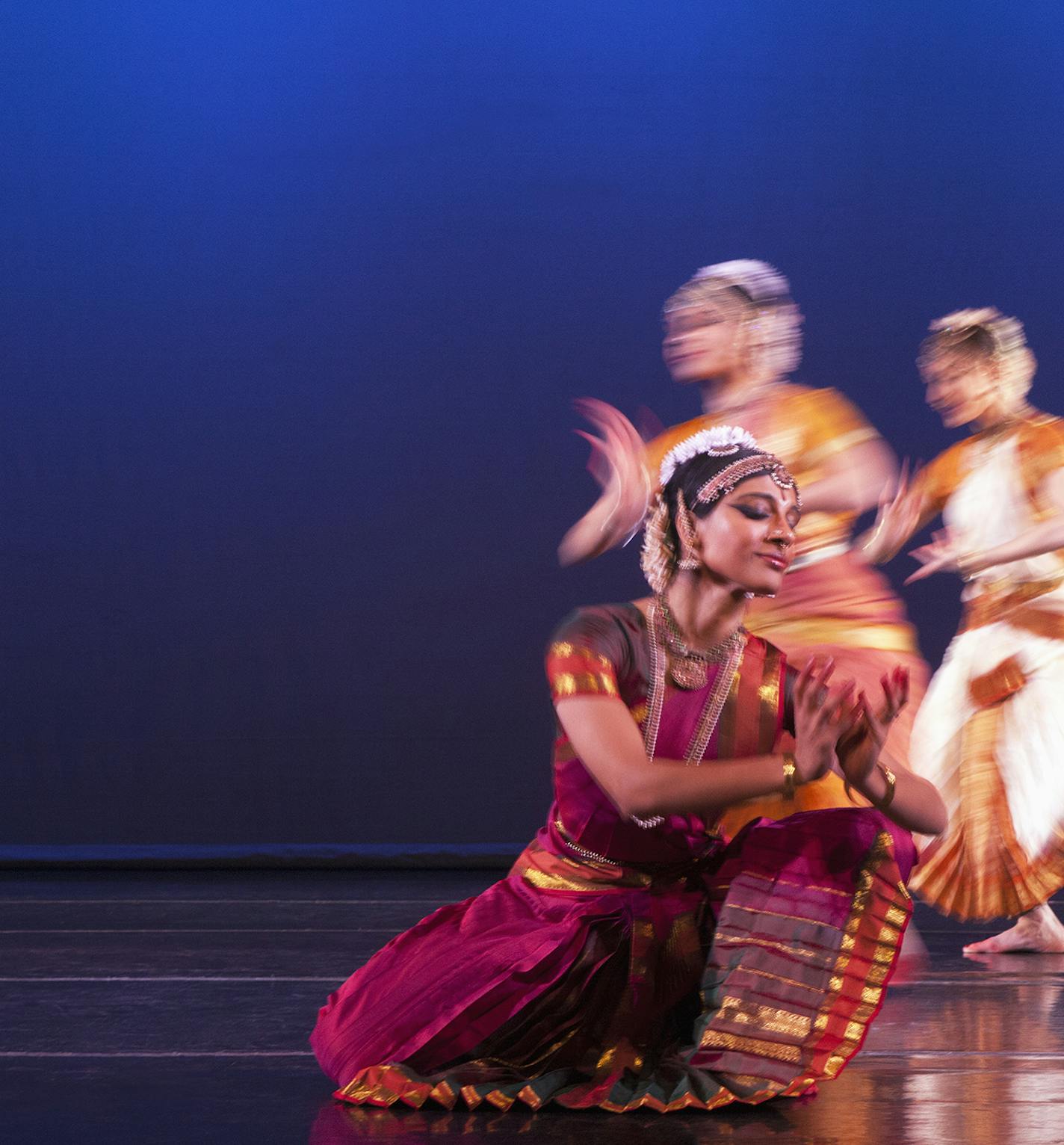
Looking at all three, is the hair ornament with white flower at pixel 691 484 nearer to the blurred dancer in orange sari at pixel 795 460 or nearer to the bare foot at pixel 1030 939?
the blurred dancer in orange sari at pixel 795 460

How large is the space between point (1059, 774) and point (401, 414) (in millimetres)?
2494

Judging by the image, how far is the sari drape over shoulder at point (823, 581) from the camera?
2836 mm

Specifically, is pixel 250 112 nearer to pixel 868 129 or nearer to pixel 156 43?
pixel 156 43

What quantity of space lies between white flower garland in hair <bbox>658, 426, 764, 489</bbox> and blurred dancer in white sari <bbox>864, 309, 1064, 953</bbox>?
1351 millimetres

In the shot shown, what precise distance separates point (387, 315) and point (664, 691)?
3459mm

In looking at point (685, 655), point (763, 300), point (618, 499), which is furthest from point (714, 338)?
point (685, 655)

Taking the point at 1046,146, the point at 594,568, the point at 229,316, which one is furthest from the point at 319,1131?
the point at 1046,146

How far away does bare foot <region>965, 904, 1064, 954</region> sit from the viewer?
3291 millimetres

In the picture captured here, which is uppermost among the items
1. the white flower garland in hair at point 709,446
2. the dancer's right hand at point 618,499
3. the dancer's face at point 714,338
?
the dancer's face at point 714,338

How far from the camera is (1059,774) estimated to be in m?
3.47

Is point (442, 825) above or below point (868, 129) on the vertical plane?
below

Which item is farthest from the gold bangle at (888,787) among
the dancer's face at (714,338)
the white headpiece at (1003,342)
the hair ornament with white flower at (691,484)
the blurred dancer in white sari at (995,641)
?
the white headpiece at (1003,342)

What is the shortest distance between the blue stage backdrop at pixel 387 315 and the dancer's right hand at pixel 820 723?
11.2 ft

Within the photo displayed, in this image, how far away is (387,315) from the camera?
5.23 meters
